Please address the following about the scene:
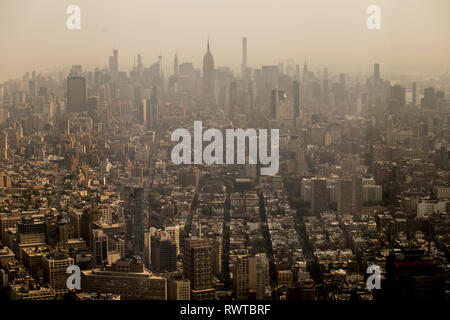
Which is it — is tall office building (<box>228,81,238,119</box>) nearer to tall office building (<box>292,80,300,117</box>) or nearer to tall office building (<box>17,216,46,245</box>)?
tall office building (<box>292,80,300,117</box>)

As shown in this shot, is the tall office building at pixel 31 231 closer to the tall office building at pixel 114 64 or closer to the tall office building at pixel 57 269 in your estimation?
the tall office building at pixel 57 269

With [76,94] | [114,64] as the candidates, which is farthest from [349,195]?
[76,94]

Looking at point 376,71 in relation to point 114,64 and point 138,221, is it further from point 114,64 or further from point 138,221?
point 138,221

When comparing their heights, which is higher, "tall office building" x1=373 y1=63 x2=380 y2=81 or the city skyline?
the city skyline

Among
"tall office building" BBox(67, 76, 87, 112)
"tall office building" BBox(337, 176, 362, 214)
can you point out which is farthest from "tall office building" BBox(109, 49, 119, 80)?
"tall office building" BBox(337, 176, 362, 214)

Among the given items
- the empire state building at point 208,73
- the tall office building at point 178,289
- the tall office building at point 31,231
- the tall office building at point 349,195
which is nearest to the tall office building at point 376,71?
the tall office building at point 349,195
